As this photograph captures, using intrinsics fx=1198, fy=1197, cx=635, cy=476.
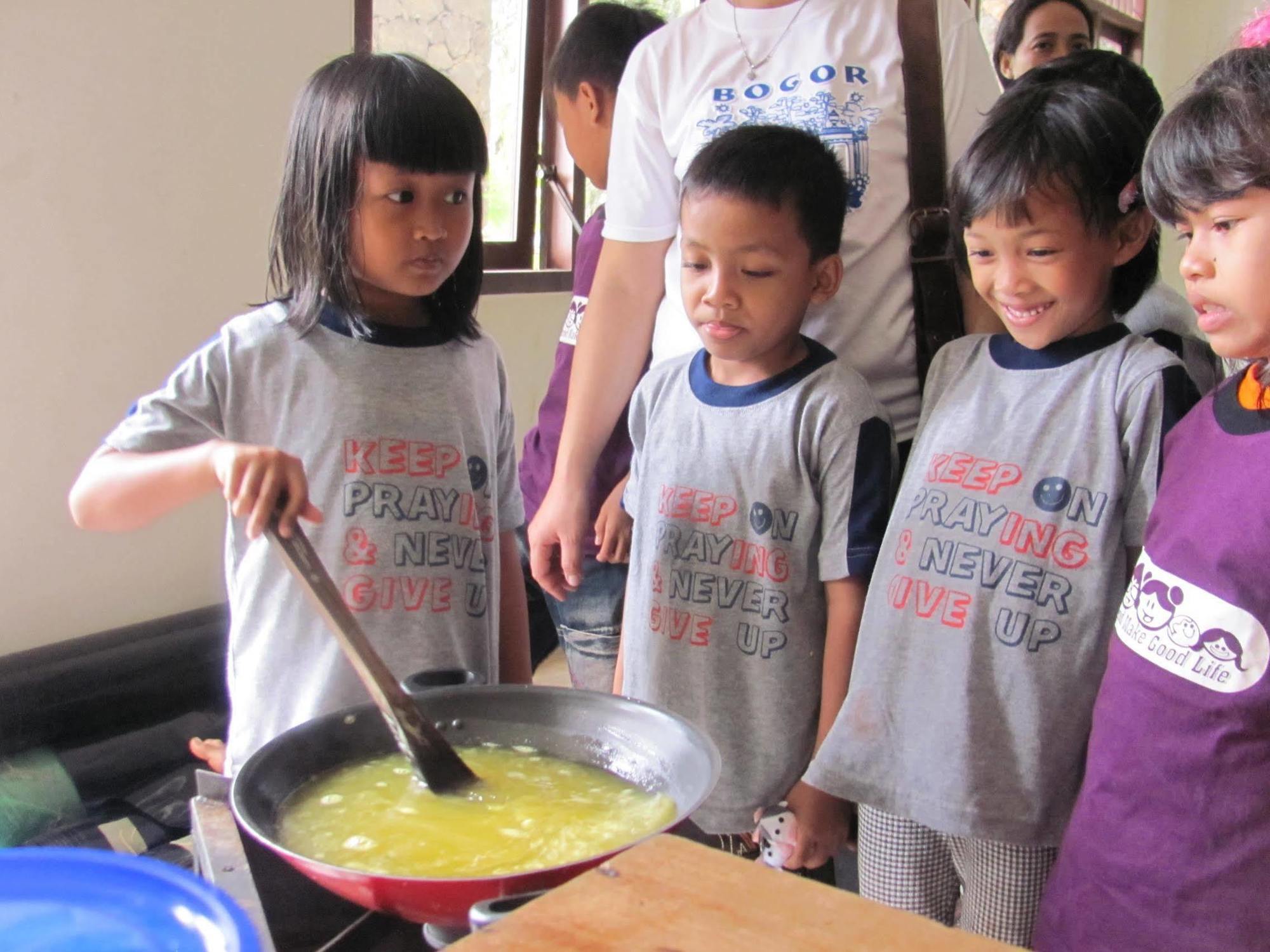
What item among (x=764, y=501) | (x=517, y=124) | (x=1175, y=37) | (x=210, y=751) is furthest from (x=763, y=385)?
(x=1175, y=37)

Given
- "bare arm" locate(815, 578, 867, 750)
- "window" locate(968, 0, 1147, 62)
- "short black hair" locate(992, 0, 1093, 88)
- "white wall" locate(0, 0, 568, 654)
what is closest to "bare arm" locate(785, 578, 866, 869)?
"bare arm" locate(815, 578, 867, 750)

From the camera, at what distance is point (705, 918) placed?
Result: 2.06 feet

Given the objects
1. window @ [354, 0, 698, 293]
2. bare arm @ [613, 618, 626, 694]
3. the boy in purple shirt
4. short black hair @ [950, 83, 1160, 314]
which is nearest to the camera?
short black hair @ [950, 83, 1160, 314]

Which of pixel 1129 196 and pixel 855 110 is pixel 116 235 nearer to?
pixel 855 110

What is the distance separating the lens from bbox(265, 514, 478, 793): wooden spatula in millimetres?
892

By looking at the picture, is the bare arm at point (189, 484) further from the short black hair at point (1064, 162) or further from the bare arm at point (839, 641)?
the short black hair at point (1064, 162)

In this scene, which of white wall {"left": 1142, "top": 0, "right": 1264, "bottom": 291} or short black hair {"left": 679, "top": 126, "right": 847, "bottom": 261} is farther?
white wall {"left": 1142, "top": 0, "right": 1264, "bottom": 291}

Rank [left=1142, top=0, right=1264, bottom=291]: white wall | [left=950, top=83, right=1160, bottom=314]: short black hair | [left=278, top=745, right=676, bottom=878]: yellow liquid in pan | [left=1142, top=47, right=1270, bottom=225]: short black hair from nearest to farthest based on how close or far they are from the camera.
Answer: [left=278, top=745, right=676, bottom=878]: yellow liquid in pan, [left=1142, top=47, right=1270, bottom=225]: short black hair, [left=950, top=83, right=1160, bottom=314]: short black hair, [left=1142, top=0, right=1264, bottom=291]: white wall

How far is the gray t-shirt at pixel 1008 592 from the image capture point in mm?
1169

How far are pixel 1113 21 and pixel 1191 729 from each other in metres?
5.80

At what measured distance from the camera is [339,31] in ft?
9.11

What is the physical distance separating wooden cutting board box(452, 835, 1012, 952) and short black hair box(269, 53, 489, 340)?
0.76m

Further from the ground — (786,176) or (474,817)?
(786,176)

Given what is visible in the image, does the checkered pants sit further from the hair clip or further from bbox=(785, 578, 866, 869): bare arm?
the hair clip
